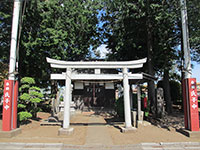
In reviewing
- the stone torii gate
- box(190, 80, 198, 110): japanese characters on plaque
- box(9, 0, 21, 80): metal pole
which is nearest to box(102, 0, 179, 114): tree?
the stone torii gate

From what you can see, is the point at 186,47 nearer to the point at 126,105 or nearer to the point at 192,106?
the point at 192,106

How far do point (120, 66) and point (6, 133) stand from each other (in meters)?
6.45

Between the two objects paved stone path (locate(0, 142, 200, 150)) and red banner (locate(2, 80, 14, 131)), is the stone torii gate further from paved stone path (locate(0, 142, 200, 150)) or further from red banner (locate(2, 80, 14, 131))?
red banner (locate(2, 80, 14, 131))

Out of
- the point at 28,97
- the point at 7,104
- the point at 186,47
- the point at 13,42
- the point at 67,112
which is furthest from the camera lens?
the point at 28,97

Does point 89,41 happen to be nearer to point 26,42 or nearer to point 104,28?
point 104,28

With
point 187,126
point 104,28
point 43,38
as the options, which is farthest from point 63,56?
point 187,126

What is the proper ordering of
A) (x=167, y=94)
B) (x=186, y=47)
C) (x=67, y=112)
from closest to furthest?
(x=67, y=112)
(x=186, y=47)
(x=167, y=94)

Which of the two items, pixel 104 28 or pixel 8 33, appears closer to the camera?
pixel 8 33

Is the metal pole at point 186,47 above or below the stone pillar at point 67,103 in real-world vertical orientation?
above

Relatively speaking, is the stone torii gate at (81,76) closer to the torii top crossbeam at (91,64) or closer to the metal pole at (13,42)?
the torii top crossbeam at (91,64)

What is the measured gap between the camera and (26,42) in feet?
37.8

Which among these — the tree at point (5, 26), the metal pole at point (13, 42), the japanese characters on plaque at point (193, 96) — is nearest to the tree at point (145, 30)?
the japanese characters on plaque at point (193, 96)

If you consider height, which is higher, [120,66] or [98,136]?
[120,66]

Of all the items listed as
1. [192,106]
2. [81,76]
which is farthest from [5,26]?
[192,106]
